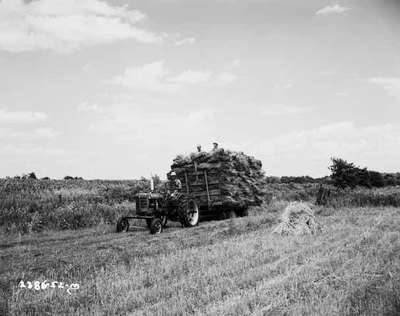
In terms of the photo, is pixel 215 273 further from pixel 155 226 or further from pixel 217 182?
pixel 217 182

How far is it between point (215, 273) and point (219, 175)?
1193 cm

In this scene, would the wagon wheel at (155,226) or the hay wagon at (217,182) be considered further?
the hay wagon at (217,182)

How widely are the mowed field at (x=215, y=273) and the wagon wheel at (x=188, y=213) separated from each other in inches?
117

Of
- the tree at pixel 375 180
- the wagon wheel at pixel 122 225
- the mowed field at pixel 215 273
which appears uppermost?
the tree at pixel 375 180

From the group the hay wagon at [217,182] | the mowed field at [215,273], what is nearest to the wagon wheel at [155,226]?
the mowed field at [215,273]

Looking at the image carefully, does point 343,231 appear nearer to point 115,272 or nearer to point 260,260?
point 260,260

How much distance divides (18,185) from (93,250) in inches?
722

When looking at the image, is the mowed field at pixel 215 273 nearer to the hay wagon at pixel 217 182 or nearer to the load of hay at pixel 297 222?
the load of hay at pixel 297 222

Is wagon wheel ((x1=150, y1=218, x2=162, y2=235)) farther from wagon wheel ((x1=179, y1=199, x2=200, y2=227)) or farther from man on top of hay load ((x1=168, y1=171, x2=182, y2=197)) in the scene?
man on top of hay load ((x1=168, y1=171, x2=182, y2=197))

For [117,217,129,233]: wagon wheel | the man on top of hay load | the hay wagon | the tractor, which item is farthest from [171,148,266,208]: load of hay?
[117,217,129,233]: wagon wheel

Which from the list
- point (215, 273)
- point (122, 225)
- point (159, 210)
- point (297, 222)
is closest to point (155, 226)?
point (159, 210)

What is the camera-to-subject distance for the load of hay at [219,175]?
1977 centimetres

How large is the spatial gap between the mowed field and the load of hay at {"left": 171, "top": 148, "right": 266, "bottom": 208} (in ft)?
20.1

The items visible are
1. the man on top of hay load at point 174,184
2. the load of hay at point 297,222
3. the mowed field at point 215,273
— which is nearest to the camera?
the mowed field at point 215,273
